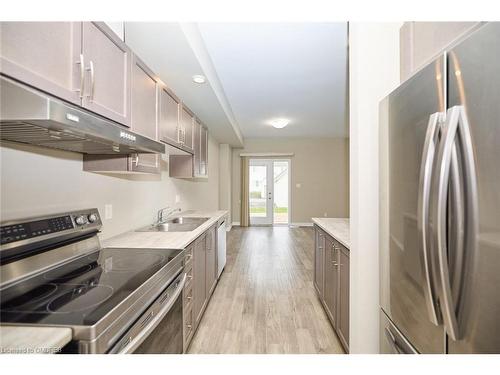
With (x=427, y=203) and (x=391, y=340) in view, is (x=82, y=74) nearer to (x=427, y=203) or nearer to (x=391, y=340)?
(x=427, y=203)

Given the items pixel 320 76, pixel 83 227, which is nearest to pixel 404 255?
pixel 83 227

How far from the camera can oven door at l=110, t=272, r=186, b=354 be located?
97cm

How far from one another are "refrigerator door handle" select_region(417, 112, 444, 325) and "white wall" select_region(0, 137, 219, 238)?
5.84 ft

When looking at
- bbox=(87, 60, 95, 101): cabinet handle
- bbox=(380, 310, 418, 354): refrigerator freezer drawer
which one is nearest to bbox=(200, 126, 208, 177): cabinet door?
bbox=(87, 60, 95, 101): cabinet handle

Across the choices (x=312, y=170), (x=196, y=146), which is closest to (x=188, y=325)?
(x=196, y=146)

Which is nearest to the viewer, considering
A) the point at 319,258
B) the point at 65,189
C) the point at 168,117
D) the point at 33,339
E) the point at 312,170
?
the point at 33,339

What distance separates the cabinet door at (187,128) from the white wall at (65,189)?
539 mm

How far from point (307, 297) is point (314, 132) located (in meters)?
5.04

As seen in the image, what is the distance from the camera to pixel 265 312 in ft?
8.25

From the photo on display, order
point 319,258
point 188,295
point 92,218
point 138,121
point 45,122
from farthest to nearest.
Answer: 1. point 319,258
2. point 188,295
3. point 138,121
4. point 92,218
5. point 45,122

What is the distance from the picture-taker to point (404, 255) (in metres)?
1.07

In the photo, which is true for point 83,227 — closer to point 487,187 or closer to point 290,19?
point 290,19

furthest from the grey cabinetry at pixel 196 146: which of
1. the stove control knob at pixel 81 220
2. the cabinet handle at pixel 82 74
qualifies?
the cabinet handle at pixel 82 74

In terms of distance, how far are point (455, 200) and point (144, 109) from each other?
1.87 meters
